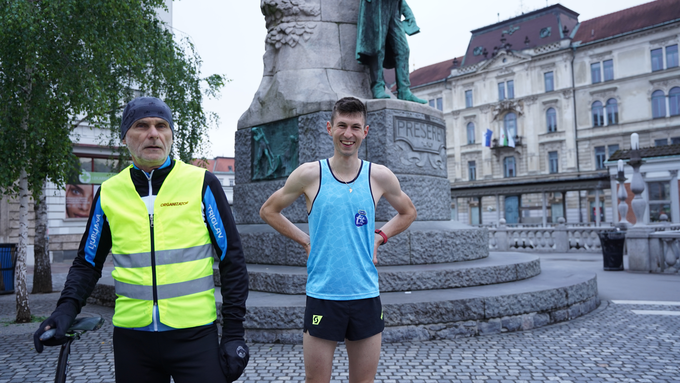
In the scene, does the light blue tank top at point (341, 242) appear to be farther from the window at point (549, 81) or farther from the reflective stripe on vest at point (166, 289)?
the window at point (549, 81)

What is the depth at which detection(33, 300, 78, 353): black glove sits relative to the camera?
1.94 metres

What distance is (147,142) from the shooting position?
221 centimetres

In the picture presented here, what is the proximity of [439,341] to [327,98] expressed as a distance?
3784 mm

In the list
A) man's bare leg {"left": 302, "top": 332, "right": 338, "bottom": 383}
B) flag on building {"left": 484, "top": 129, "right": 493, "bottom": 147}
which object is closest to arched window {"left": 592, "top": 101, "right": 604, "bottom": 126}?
flag on building {"left": 484, "top": 129, "right": 493, "bottom": 147}

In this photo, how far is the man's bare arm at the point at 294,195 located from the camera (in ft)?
9.45

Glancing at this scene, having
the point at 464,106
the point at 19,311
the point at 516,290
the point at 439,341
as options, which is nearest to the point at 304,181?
the point at 439,341

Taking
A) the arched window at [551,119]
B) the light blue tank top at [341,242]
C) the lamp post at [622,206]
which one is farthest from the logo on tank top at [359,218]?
the arched window at [551,119]

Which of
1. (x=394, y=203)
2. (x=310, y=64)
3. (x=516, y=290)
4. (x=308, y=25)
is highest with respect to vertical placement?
(x=308, y=25)

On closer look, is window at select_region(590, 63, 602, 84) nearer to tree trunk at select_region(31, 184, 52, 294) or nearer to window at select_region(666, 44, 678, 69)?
window at select_region(666, 44, 678, 69)

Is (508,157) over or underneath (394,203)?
over

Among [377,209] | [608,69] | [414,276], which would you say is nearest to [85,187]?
[377,209]

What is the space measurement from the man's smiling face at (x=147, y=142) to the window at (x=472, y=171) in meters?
57.7

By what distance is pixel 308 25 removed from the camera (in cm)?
820

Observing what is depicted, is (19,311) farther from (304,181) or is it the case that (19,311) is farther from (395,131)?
(304,181)
